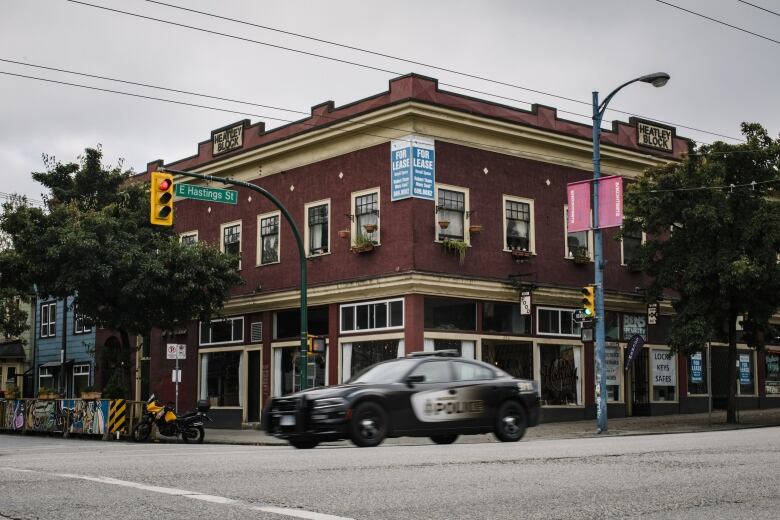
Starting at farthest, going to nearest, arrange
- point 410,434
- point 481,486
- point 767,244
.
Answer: point 767,244 → point 410,434 → point 481,486

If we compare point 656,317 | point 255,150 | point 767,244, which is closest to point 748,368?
point 656,317

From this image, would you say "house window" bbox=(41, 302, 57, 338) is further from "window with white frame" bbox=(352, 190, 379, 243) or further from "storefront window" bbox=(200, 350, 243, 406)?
"window with white frame" bbox=(352, 190, 379, 243)

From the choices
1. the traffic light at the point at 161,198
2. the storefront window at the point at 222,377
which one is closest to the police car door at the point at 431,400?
the traffic light at the point at 161,198

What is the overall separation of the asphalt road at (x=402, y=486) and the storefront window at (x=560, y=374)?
1894 cm

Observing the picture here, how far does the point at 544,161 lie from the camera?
109 feet

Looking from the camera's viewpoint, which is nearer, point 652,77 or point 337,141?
point 652,77

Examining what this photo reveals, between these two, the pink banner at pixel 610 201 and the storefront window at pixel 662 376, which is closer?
the pink banner at pixel 610 201

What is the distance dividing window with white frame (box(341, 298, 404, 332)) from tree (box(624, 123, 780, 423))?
771cm

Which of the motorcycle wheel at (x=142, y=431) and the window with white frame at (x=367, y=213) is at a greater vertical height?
the window with white frame at (x=367, y=213)

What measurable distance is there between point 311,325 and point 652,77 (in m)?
14.0

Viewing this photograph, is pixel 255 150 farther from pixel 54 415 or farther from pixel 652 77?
pixel 652 77

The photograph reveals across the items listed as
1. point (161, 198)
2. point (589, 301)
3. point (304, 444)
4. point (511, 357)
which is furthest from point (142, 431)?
point (589, 301)

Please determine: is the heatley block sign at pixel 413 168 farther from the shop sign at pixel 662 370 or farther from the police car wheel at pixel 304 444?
the police car wheel at pixel 304 444

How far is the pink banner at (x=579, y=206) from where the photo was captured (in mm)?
26891
